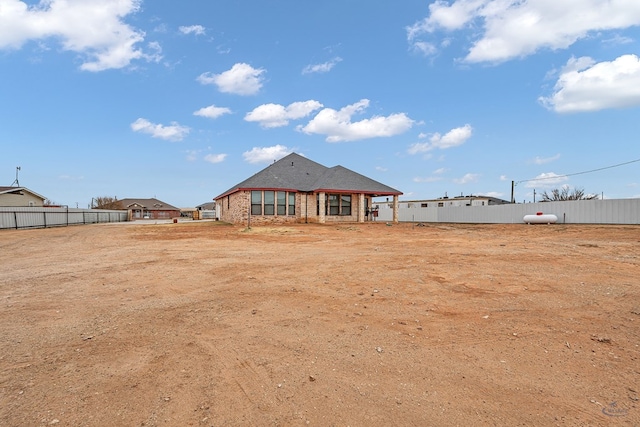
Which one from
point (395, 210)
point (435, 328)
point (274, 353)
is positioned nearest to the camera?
point (274, 353)

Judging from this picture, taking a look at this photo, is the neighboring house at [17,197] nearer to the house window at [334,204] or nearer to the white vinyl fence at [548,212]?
the house window at [334,204]

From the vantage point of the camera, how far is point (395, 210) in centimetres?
2948

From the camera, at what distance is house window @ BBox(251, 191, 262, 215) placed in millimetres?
24984

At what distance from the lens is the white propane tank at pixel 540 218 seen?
24712 mm

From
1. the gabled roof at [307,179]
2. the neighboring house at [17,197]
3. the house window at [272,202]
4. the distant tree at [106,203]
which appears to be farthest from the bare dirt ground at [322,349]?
the distant tree at [106,203]

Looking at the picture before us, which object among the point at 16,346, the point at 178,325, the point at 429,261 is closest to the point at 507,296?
the point at 429,261

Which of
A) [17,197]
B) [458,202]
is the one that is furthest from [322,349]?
[17,197]

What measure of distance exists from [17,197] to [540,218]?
52512 mm

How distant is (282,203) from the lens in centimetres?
2580

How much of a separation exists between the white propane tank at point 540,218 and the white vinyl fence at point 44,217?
38.3 m

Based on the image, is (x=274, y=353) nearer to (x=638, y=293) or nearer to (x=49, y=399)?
(x=49, y=399)

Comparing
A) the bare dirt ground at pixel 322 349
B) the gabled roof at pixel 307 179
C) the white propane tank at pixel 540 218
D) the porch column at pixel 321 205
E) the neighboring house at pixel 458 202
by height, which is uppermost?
the gabled roof at pixel 307 179

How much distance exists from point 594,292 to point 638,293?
2.14ft

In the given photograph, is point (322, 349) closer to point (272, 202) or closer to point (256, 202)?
point (256, 202)
